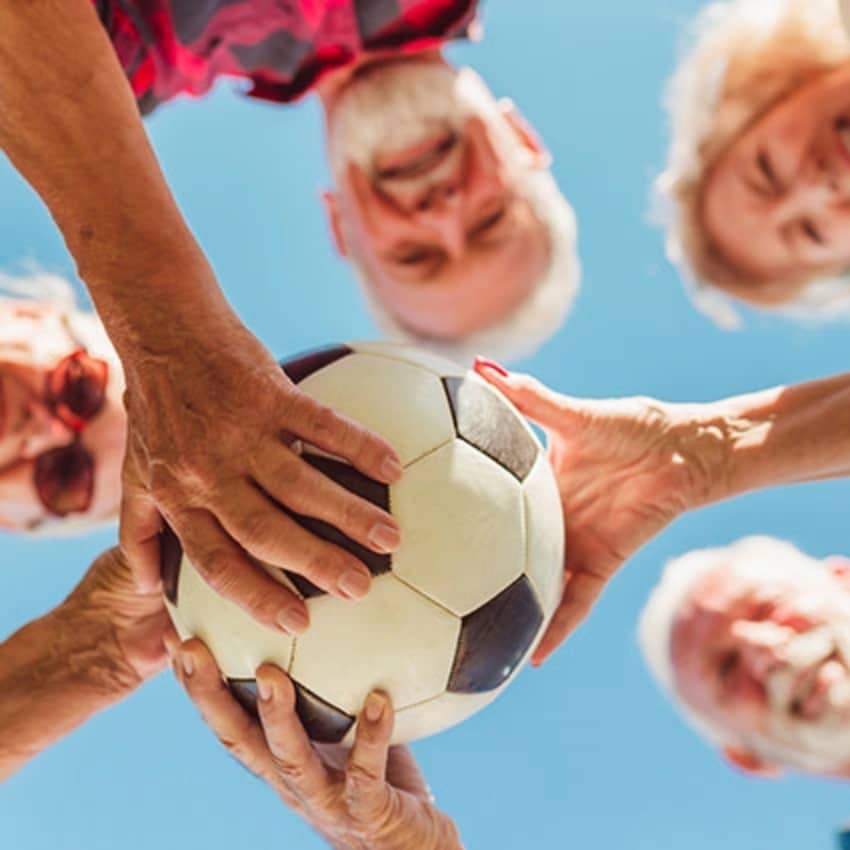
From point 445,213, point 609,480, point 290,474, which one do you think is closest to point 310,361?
point 290,474

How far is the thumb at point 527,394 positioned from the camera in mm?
2463

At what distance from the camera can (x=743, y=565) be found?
4055 millimetres

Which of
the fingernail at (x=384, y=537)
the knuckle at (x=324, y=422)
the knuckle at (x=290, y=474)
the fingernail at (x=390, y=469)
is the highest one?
the knuckle at (x=324, y=422)

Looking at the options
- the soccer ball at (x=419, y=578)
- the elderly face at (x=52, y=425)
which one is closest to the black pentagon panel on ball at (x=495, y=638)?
the soccer ball at (x=419, y=578)

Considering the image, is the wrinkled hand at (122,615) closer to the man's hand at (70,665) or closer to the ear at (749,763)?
the man's hand at (70,665)

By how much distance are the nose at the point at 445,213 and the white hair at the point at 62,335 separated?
113cm

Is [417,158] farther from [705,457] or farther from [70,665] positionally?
A: [70,665]

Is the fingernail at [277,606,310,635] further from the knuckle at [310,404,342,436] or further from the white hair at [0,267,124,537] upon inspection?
the white hair at [0,267,124,537]

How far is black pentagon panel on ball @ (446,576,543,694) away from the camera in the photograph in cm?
195

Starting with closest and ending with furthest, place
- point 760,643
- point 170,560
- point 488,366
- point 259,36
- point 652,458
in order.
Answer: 1. point 170,560
2. point 488,366
3. point 652,458
4. point 259,36
5. point 760,643

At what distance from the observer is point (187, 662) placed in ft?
6.63

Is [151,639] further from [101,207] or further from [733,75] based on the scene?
[733,75]

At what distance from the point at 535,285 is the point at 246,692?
2154mm

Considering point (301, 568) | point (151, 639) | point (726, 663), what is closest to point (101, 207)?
point (301, 568)
